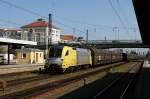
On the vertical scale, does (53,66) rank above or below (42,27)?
below

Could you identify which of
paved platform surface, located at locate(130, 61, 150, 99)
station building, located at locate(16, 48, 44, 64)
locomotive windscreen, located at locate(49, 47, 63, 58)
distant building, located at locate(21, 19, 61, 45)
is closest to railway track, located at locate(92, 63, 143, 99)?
paved platform surface, located at locate(130, 61, 150, 99)

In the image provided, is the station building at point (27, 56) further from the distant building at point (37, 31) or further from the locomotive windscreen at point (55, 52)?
the distant building at point (37, 31)

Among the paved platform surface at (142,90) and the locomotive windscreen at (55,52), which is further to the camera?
the locomotive windscreen at (55,52)

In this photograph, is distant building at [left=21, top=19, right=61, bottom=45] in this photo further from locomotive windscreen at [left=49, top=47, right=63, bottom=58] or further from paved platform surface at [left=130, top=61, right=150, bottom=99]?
paved platform surface at [left=130, top=61, right=150, bottom=99]

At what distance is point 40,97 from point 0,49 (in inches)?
4324

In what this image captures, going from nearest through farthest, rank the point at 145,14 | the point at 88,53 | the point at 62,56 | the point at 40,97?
the point at 40,97, the point at 145,14, the point at 62,56, the point at 88,53

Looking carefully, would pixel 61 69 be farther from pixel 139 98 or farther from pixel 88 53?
pixel 139 98

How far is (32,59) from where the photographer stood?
72750 mm

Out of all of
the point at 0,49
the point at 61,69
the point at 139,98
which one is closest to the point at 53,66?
the point at 61,69

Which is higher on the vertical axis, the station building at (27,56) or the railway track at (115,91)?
the station building at (27,56)

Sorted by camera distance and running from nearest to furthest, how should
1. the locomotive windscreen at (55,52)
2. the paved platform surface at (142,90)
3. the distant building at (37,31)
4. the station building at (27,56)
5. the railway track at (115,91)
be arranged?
1. the railway track at (115,91)
2. the paved platform surface at (142,90)
3. the locomotive windscreen at (55,52)
4. the station building at (27,56)
5. the distant building at (37,31)

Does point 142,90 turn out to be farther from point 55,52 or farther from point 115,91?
point 55,52

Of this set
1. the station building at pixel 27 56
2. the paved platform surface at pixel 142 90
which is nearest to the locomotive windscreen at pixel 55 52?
the paved platform surface at pixel 142 90

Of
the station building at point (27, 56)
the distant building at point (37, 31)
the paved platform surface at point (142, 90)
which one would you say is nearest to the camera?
the paved platform surface at point (142, 90)
